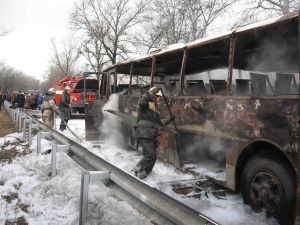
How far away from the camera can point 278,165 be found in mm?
5141

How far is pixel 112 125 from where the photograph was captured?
11.8m

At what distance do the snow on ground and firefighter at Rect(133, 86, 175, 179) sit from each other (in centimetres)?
24

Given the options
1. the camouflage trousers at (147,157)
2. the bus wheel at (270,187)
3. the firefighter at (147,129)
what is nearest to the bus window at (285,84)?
the bus wheel at (270,187)

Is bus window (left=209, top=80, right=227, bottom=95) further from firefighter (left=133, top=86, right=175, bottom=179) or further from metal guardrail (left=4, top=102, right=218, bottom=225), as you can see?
metal guardrail (left=4, top=102, right=218, bottom=225)

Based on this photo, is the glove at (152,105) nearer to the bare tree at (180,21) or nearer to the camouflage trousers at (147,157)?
the camouflage trousers at (147,157)

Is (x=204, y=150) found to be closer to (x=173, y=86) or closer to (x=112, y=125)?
(x=173, y=86)

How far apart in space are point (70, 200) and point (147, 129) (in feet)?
7.67

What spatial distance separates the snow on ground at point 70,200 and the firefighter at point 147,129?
24 centimetres

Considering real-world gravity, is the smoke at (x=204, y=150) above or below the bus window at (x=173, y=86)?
below

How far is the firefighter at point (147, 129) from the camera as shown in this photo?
296 inches

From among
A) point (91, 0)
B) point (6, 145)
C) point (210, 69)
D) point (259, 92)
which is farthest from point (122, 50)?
point (259, 92)

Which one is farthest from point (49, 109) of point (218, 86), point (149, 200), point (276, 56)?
point (149, 200)

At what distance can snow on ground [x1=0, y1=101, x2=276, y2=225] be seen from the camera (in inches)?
201

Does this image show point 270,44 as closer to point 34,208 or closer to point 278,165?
point 278,165
